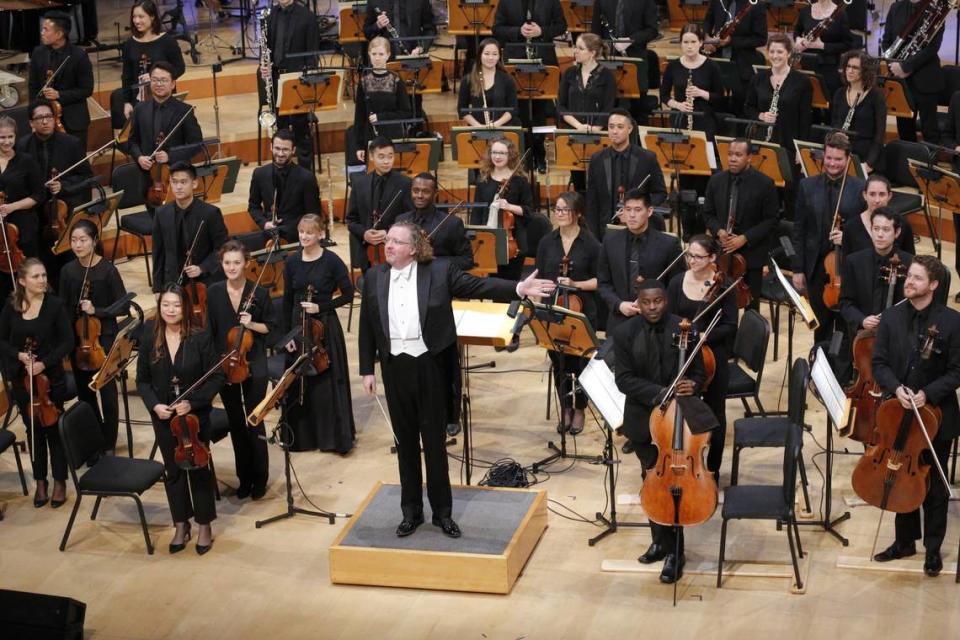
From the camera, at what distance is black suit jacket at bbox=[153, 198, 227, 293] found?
746 centimetres

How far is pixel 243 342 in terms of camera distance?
6730mm

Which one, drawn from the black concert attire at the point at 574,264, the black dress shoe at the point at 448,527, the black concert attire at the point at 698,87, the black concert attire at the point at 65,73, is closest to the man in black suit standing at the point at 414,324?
the black dress shoe at the point at 448,527

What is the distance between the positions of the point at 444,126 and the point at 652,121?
1.68m

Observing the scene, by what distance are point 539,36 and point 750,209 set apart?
122 inches

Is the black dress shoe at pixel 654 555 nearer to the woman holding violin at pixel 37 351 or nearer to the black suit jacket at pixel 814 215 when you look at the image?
the black suit jacket at pixel 814 215

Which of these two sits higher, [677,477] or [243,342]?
[243,342]

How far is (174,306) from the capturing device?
6.32 metres

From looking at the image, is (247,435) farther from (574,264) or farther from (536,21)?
(536,21)

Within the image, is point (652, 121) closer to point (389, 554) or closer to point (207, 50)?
point (207, 50)

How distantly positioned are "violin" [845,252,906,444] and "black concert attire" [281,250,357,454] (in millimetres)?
2382

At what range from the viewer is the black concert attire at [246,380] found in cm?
680

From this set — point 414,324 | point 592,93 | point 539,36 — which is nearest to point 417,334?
point 414,324

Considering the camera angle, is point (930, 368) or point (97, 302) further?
point (97, 302)

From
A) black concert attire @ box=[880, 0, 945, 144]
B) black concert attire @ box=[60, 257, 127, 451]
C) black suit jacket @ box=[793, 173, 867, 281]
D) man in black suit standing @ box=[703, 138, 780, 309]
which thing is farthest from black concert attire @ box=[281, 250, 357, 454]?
black concert attire @ box=[880, 0, 945, 144]
